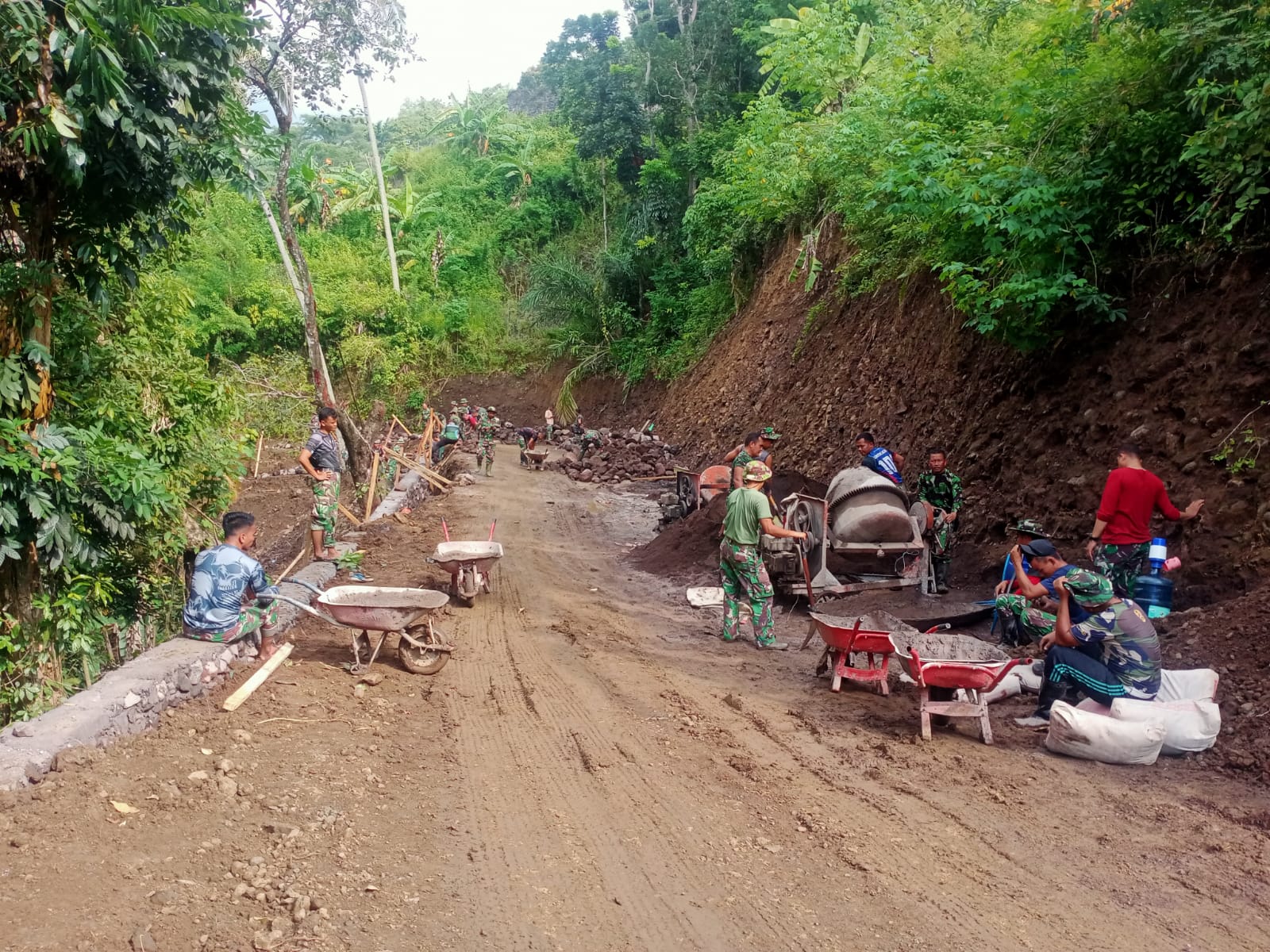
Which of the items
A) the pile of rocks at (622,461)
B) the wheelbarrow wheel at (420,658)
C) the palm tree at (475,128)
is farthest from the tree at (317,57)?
the palm tree at (475,128)

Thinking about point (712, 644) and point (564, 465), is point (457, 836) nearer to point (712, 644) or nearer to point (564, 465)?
point (712, 644)

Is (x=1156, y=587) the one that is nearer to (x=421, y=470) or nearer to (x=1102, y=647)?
(x=1102, y=647)

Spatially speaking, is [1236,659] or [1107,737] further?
[1236,659]

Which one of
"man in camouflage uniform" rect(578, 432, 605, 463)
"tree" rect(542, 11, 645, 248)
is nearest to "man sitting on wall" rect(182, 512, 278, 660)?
"man in camouflage uniform" rect(578, 432, 605, 463)

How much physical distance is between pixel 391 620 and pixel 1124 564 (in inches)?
242

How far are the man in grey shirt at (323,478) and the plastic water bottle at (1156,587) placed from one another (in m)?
8.89

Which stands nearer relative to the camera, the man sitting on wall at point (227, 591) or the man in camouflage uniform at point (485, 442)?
the man sitting on wall at point (227, 591)

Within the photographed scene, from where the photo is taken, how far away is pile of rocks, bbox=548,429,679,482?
22375 mm

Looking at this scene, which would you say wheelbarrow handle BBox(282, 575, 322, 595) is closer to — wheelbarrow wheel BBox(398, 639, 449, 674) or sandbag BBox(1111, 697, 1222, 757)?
wheelbarrow wheel BBox(398, 639, 449, 674)

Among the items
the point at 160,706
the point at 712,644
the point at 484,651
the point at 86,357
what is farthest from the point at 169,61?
the point at 712,644

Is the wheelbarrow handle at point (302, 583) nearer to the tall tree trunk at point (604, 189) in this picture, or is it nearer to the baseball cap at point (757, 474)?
the baseball cap at point (757, 474)

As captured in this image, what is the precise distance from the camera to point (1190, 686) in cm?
599

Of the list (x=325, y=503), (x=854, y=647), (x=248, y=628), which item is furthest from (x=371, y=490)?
(x=854, y=647)

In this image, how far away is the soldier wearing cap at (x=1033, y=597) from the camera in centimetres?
639
